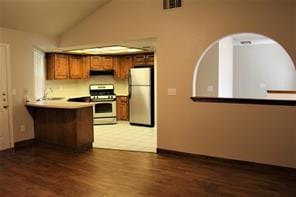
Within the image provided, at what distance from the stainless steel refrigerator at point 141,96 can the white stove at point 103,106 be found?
64cm

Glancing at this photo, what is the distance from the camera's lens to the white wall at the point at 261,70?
27.6ft

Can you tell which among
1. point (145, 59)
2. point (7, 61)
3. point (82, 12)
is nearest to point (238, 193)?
point (82, 12)

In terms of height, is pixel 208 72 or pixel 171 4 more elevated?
pixel 171 4

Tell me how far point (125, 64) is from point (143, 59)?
742mm

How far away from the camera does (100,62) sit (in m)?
8.00

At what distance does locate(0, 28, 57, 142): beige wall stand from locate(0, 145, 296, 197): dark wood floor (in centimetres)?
84

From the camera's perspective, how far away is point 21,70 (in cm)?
527

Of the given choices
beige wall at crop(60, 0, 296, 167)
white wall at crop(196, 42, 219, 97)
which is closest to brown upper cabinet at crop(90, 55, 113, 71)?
beige wall at crop(60, 0, 296, 167)

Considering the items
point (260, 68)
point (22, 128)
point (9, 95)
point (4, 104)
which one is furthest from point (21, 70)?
point (260, 68)

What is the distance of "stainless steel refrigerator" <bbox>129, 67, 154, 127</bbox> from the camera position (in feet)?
23.9

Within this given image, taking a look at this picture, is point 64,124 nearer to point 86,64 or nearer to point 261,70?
point 86,64

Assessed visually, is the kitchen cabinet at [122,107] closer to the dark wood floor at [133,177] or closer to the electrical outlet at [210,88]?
the electrical outlet at [210,88]

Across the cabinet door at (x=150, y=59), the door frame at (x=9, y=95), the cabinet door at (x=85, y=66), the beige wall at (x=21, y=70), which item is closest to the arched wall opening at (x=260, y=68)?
the cabinet door at (x=150, y=59)

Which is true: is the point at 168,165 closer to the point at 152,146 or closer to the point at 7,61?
the point at 152,146
